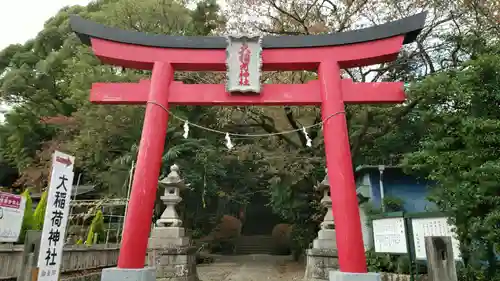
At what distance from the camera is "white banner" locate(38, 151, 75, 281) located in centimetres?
437

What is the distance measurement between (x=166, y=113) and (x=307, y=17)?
9192 mm

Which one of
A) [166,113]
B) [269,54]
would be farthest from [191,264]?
[269,54]

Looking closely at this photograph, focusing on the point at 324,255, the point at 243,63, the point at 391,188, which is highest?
the point at 243,63

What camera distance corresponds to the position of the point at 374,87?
24.4 ft

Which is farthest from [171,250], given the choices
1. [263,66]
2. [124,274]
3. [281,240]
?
[281,240]

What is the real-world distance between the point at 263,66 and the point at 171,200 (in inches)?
196

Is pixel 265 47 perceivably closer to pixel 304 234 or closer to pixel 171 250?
pixel 171 250

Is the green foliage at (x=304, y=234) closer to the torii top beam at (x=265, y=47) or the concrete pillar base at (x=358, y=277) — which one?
the concrete pillar base at (x=358, y=277)

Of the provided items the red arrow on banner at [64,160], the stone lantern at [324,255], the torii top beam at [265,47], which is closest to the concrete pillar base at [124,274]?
the red arrow on banner at [64,160]

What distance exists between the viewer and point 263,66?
7.73 metres

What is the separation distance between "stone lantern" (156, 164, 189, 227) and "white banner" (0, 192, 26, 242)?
390 centimetres

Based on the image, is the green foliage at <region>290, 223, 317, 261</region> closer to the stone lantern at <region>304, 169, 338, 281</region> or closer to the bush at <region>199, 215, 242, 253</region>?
the stone lantern at <region>304, 169, 338, 281</region>

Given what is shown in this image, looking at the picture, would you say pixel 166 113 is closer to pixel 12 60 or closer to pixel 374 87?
pixel 374 87

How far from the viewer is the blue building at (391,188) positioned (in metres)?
11.4
